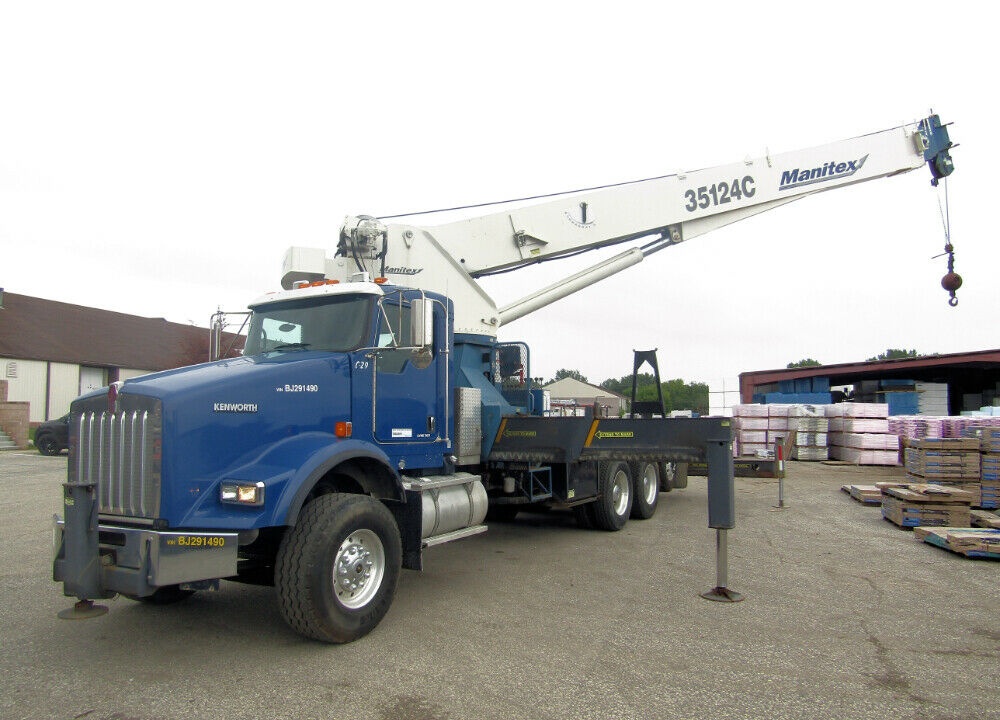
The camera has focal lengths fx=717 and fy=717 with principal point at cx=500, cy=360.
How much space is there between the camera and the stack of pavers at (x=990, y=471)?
38.9ft

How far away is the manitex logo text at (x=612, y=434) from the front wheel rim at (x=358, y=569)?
3.43 metres

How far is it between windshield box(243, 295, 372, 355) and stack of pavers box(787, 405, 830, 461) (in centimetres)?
1807

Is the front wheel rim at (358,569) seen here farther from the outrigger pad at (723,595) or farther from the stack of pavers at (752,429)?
the stack of pavers at (752,429)

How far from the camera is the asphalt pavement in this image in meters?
4.32

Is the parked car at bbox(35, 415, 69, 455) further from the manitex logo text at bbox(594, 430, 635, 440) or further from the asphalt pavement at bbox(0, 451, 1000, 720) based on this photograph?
the manitex logo text at bbox(594, 430, 635, 440)

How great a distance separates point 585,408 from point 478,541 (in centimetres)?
231

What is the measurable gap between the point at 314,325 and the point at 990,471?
1140cm

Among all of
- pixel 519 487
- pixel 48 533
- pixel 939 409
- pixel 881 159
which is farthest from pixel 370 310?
pixel 939 409

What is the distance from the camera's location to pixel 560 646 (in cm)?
530

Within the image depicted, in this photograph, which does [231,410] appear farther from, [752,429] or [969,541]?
[752,429]

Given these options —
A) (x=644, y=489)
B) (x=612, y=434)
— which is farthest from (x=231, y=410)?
(x=644, y=489)

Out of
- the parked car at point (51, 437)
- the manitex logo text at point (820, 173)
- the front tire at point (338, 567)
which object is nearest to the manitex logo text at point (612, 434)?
the front tire at point (338, 567)

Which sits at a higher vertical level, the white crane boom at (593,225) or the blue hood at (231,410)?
the white crane boom at (593,225)

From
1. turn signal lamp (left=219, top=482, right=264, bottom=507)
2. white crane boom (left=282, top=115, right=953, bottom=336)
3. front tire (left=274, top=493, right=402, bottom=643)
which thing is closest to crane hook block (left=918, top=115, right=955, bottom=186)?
white crane boom (left=282, top=115, right=953, bottom=336)
